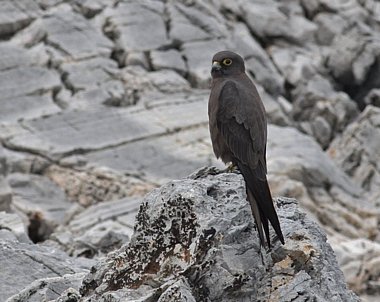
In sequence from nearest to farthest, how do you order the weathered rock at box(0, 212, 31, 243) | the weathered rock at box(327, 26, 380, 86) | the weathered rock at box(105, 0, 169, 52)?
the weathered rock at box(0, 212, 31, 243) < the weathered rock at box(105, 0, 169, 52) < the weathered rock at box(327, 26, 380, 86)

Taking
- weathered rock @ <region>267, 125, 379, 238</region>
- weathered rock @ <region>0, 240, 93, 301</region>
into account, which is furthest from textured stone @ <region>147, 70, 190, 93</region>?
weathered rock @ <region>0, 240, 93, 301</region>

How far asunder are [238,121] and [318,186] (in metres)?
21.6

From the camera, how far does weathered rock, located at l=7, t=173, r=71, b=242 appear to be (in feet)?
93.4

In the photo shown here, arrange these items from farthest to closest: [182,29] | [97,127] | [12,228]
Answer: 1. [182,29]
2. [97,127]
3. [12,228]

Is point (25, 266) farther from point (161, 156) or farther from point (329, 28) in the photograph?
point (329, 28)

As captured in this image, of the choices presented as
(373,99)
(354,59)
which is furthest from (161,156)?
(354,59)

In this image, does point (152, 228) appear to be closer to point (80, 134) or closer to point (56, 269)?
point (56, 269)

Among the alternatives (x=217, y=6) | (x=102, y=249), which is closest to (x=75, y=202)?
(x=102, y=249)

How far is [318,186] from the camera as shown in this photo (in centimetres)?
3319

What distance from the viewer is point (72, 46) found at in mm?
39031

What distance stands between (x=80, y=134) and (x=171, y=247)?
80.6 ft

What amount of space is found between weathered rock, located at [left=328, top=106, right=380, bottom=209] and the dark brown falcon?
Result: 24.7 meters

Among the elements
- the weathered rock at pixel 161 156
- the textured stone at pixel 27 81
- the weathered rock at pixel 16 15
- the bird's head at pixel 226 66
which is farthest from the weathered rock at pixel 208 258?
the weathered rock at pixel 16 15

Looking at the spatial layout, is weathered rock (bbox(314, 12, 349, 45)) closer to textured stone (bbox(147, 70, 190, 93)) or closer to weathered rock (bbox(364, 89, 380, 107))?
weathered rock (bbox(364, 89, 380, 107))
